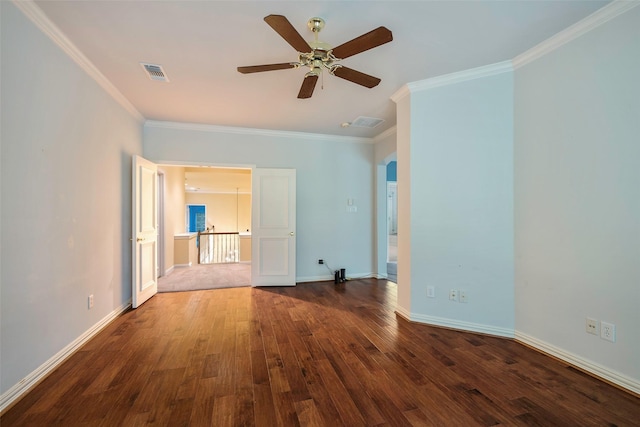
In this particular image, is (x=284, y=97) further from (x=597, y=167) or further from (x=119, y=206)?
(x=597, y=167)

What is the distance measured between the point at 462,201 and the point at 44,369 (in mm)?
3990

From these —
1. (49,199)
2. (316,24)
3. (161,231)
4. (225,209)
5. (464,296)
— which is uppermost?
(316,24)

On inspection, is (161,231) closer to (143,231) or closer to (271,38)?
(143,231)

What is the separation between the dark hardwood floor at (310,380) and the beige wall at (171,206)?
2.88 m

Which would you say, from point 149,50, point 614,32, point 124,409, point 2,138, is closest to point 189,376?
point 124,409

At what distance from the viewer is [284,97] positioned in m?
3.37

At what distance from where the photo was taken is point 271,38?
2260mm

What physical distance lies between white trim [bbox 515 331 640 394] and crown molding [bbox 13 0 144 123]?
190 inches

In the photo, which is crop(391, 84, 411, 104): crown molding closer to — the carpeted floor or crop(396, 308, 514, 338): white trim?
crop(396, 308, 514, 338): white trim

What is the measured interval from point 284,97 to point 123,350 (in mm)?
3182

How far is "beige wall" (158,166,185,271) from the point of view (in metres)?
5.63

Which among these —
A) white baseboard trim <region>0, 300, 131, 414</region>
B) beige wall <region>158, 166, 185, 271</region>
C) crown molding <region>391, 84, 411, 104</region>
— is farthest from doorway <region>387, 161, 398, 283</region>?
beige wall <region>158, 166, 185, 271</region>

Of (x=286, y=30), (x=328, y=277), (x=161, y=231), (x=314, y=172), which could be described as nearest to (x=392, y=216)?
(x=328, y=277)

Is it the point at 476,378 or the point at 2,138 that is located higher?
the point at 2,138
